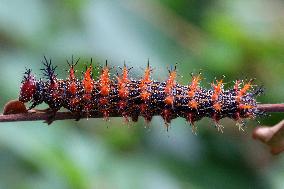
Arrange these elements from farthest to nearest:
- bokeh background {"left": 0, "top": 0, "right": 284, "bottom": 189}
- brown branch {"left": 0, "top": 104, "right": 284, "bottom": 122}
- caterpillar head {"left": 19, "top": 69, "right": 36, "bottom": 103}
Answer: bokeh background {"left": 0, "top": 0, "right": 284, "bottom": 189}, caterpillar head {"left": 19, "top": 69, "right": 36, "bottom": 103}, brown branch {"left": 0, "top": 104, "right": 284, "bottom": 122}

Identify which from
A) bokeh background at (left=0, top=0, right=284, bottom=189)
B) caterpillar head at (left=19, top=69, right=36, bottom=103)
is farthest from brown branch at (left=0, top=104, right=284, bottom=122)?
bokeh background at (left=0, top=0, right=284, bottom=189)

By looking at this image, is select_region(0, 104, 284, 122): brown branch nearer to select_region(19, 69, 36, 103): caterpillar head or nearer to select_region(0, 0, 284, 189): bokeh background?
select_region(19, 69, 36, 103): caterpillar head

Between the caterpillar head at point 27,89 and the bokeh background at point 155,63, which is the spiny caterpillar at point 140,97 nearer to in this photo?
the caterpillar head at point 27,89

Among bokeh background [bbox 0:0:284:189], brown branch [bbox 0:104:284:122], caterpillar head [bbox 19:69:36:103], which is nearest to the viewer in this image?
brown branch [bbox 0:104:284:122]

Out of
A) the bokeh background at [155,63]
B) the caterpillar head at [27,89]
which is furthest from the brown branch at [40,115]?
the bokeh background at [155,63]

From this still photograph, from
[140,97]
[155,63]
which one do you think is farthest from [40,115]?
[155,63]

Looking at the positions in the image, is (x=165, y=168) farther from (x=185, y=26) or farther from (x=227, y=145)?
(x=185, y=26)

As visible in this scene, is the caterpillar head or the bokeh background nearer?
the caterpillar head
